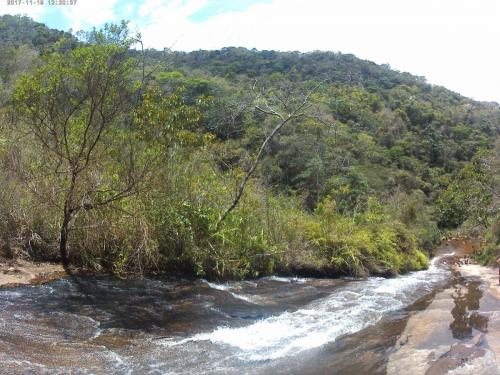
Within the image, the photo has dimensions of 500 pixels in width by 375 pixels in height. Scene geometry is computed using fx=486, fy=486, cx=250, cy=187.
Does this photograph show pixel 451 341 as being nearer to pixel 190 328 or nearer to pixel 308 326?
pixel 308 326

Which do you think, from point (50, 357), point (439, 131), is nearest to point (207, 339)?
point (50, 357)

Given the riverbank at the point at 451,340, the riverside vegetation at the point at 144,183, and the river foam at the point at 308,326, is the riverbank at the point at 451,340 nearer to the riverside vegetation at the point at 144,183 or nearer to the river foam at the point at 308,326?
the river foam at the point at 308,326

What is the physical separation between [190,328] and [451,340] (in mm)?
3735

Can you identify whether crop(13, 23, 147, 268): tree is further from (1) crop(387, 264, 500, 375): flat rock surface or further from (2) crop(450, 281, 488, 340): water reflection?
(2) crop(450, 281, 488, 340): water reflection

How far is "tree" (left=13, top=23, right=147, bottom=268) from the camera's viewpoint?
8809 mm

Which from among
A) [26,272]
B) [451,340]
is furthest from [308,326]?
[26,272]

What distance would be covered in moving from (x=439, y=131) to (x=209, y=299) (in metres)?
52.9

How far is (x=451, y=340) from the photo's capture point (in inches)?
262

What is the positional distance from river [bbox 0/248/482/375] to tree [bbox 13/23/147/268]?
5.94ft

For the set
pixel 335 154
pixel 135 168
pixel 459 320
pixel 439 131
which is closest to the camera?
pixel 459 320

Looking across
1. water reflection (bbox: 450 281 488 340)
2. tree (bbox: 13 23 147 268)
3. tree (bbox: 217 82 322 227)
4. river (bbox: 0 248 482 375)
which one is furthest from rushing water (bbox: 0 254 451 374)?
tree (bbox: 217 82 322 227)

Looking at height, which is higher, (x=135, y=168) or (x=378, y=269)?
(x=135, y=168)

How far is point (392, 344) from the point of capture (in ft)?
22.0

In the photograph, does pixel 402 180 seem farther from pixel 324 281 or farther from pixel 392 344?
pixel 392 344
